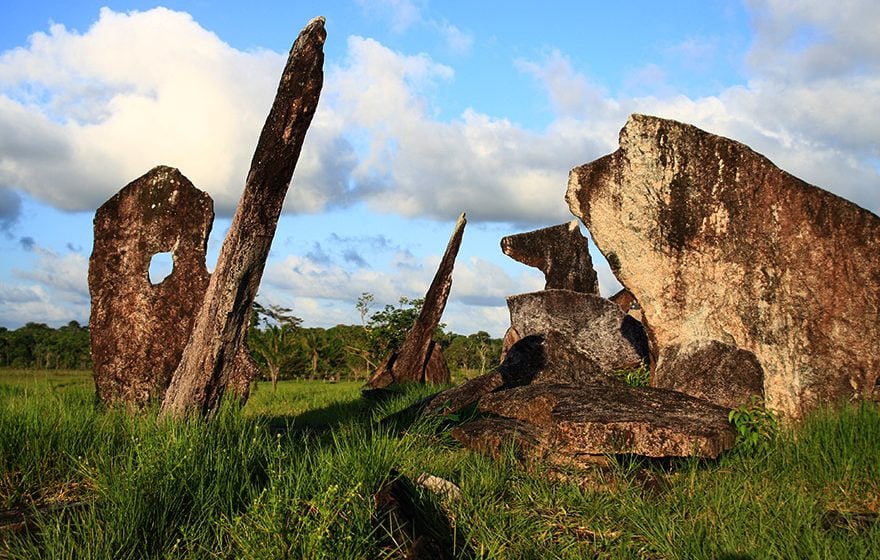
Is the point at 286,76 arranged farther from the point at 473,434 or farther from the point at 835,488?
the point at 835,488

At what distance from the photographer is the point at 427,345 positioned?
16.8 m

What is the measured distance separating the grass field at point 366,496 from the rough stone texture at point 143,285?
261cm

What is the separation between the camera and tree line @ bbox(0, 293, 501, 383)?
26328 millimetres

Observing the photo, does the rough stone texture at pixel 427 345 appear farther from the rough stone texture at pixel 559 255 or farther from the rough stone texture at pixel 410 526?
the rough stone texture at pixel 410 526

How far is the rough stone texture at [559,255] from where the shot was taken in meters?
14.9

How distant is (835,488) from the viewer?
23.5 ft

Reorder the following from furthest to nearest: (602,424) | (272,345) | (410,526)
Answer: (272,345) → (602,424) → (410,526)

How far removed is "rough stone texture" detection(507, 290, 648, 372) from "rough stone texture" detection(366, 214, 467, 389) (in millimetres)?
3484

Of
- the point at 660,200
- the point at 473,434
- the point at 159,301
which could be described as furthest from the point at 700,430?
the point at 159,301

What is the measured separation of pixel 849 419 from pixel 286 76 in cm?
633

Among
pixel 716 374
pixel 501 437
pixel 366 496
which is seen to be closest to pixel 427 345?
pixel 716 374

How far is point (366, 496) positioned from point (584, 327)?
754 centimetres

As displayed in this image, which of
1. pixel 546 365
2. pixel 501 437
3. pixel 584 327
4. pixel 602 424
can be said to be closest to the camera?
pixel 602 424

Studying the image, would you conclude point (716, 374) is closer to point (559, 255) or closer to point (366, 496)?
point (366, 496)
